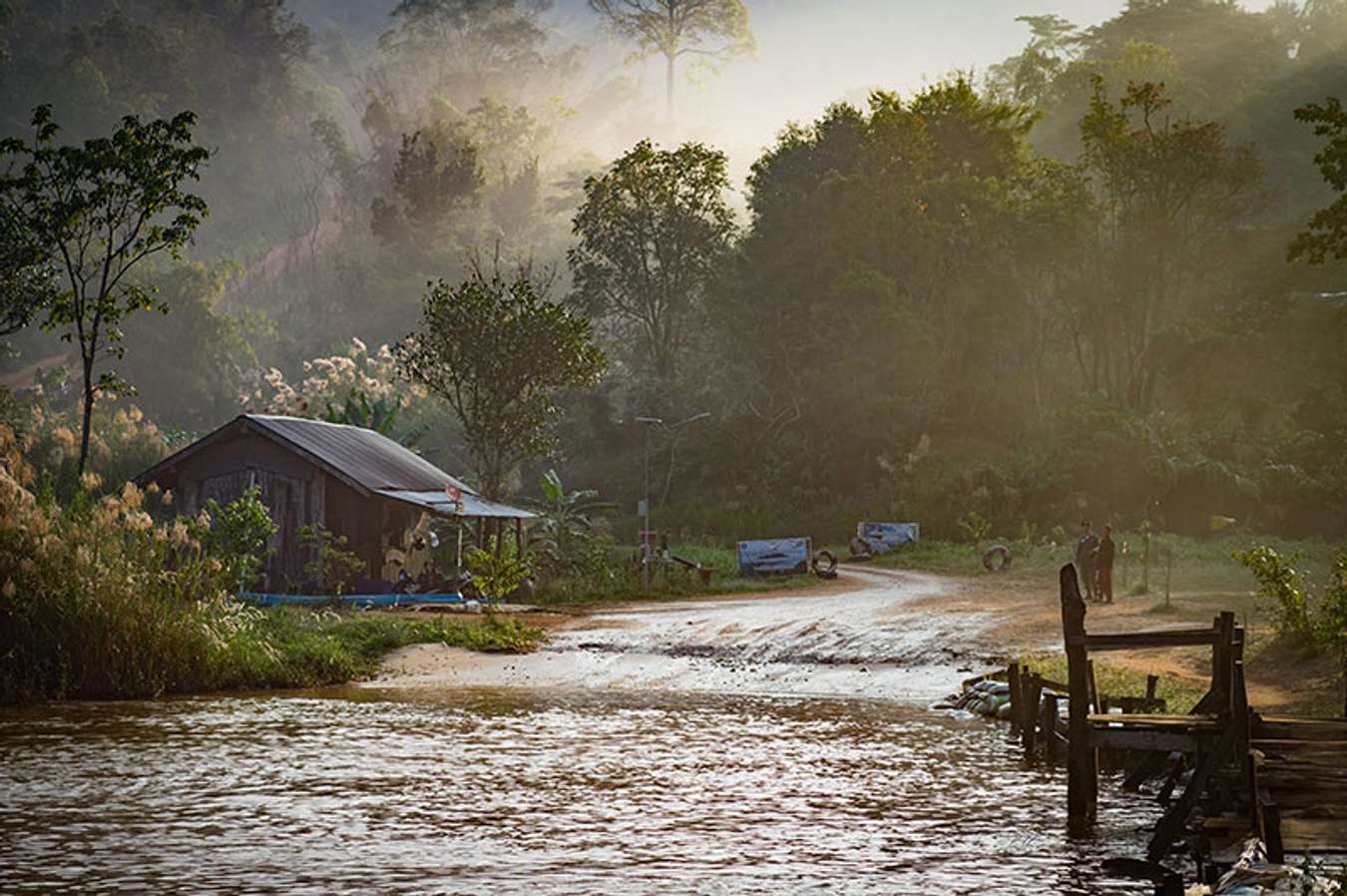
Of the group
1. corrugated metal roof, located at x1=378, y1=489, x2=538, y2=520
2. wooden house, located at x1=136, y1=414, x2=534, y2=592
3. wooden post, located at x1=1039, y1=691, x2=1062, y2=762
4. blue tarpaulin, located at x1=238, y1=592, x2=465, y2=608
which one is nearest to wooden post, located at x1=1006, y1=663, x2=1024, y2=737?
wooden post, located at x1=1039, y1=691, x2=1062, y2=762

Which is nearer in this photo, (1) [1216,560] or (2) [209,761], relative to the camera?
(2) [209,761]

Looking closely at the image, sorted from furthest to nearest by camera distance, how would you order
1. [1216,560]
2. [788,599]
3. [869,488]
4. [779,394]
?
1. [779,394]
2. [869,488]
3. [1216,560]
4. [788,599]

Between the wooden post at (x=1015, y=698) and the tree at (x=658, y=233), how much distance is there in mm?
57692

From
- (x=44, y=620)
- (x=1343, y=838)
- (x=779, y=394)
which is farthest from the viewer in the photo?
(x=779, y=394)

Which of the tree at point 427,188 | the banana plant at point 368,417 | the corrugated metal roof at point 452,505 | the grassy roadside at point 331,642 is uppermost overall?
the tree at point 427,188

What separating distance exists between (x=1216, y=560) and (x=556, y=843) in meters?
39.8

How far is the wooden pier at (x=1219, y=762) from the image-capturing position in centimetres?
1366

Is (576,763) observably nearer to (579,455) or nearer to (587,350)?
(587,350)

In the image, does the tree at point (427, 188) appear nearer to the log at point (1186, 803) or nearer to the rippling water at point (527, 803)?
the rippling water at point (527, 803)

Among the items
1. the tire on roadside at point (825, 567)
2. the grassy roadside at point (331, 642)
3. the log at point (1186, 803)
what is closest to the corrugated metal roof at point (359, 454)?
the grassy roadside at point (331, 642)

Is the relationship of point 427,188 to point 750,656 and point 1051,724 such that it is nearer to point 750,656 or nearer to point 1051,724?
point 750,656

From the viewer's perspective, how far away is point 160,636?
84.0ft

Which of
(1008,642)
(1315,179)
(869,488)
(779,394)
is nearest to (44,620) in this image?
(1008,642)

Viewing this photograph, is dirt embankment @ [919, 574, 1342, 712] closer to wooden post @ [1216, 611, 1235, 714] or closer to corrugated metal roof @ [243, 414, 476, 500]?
wooden post @ [1216, 611, 1235, 714]
